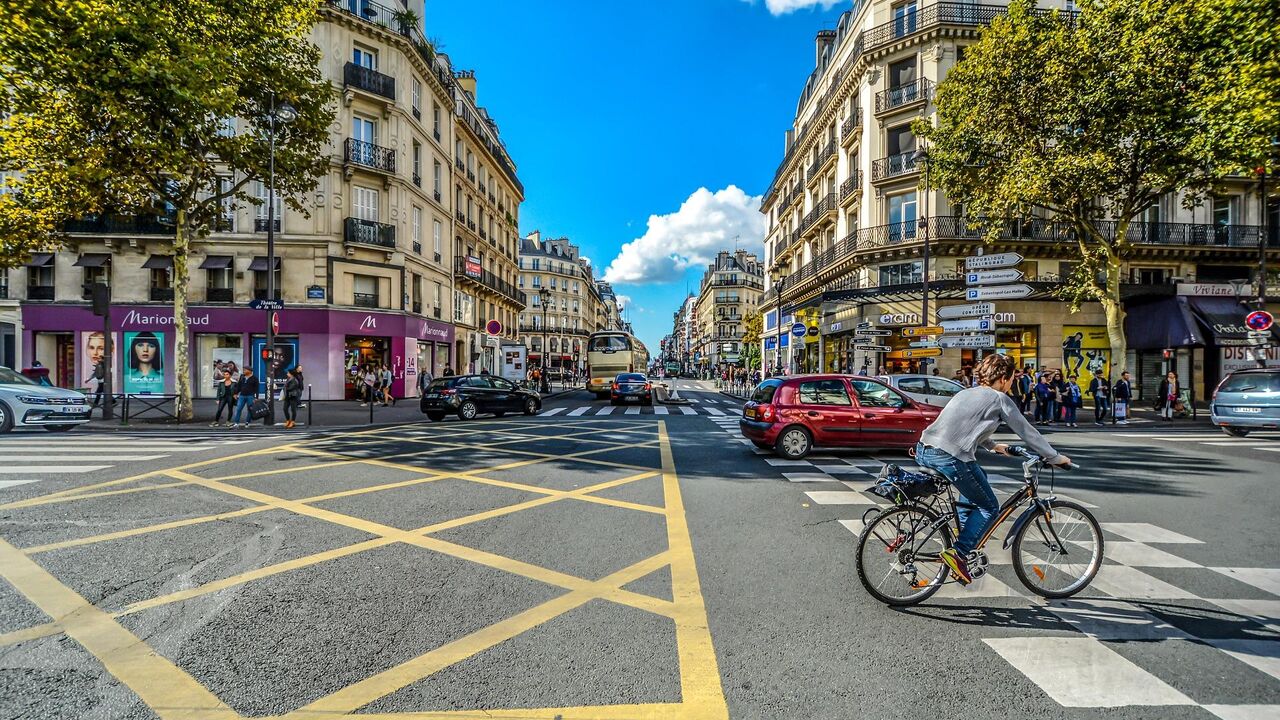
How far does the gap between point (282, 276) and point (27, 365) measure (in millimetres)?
11830

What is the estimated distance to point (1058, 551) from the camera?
3836mm

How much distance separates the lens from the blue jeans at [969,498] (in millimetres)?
3664

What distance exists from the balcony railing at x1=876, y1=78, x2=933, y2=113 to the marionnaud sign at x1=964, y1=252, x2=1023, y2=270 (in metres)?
14.0

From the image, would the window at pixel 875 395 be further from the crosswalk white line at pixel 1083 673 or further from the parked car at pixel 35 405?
the parked car at pixel 35 405

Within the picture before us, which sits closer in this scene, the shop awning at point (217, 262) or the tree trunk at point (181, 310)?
the tree trunk at point (181, 310)

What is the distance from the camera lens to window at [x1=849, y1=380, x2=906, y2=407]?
9641 millimetres

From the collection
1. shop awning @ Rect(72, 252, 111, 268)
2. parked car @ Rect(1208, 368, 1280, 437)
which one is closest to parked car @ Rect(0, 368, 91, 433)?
shop awning @ Rect(72, 252, 111, 268)

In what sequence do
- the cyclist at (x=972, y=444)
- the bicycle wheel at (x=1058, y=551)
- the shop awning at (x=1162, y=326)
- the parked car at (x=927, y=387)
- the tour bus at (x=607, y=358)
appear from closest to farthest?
the cyclist at (x=972, y=444), the bicycle wheel at (x=1058, y=551), the parked car at (x=927, y=387), the shop awning at (x=1162, y=326), the tour bus at (x=607, y=358)

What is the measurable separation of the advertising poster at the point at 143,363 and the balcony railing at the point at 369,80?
1415 cm

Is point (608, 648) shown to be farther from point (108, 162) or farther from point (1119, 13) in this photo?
point (1119, 13)

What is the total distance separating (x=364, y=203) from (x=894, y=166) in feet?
82.4

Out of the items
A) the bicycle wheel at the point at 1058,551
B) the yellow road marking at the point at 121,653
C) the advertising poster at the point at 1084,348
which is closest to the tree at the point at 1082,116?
the advertising poster at the point at 1084,348

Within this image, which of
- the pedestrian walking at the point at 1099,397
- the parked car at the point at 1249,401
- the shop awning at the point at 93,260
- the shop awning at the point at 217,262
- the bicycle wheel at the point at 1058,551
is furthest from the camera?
the shop awning at the point at 93,260

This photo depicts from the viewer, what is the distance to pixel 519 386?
1892 centimetres
